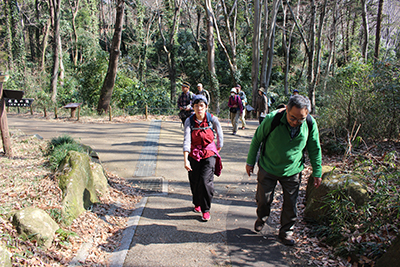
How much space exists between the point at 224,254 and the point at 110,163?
4.95 m

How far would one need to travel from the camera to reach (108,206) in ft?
17.8

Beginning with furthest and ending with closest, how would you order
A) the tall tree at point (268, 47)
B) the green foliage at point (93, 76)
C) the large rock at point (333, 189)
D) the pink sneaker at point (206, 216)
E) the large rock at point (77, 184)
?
the tall tree at point (268, 47)
the green foliage at point (93, 76)
the pink sneaker at point (206, 216)
the large rock at point (77, 184)
the large rock at point (333, 189)

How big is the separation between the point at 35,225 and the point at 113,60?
14.0m

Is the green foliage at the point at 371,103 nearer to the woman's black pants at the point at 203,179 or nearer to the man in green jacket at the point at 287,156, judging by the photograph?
the man in green jacket at the point at 287,156

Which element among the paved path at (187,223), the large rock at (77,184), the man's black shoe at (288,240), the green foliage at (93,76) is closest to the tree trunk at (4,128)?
the large rock at (77,184)

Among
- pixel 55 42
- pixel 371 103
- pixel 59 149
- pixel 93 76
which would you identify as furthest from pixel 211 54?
pixel 59 149

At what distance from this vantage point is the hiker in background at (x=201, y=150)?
470 cm

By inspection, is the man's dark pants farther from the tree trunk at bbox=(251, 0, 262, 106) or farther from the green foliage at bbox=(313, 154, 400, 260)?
the tree trunk at bbox=(251, 0, 262, 106)

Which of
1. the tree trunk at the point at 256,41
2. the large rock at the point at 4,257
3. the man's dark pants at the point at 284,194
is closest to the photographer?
the large rock at the point at 4,257

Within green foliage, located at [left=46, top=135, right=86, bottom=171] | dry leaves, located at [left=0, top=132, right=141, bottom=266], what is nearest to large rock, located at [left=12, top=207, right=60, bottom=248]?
dry leaves, located at [left=0, top=132, right=141, bottom=266]

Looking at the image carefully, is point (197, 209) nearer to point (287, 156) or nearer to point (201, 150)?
point (201, 150)

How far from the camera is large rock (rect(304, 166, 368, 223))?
4.22 m

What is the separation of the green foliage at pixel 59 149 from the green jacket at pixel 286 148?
382 cm

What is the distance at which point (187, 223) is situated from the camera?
483cm
